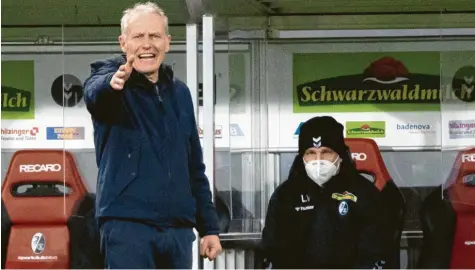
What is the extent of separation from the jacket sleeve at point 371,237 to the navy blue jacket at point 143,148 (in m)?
1.84

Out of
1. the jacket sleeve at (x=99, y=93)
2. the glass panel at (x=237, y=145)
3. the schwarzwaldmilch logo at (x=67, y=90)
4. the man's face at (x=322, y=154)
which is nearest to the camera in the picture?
the jacket sleeve at (x=99, y=93)

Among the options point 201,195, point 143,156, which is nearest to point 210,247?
point 201,195

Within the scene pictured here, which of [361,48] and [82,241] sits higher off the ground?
[361,48]

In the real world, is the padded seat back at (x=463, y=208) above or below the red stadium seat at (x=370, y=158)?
below

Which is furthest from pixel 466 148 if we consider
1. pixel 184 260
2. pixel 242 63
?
pixel 184 260

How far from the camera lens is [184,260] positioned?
490cm

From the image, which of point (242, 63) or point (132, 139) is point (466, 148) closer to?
point (242, 63)

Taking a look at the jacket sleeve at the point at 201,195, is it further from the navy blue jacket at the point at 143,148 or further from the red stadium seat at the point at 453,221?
the red stadium seat at the point at 453,221

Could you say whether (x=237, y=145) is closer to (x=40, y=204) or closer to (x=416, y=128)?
(x=416, y=128)

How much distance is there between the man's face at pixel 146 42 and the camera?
4871 millimetres

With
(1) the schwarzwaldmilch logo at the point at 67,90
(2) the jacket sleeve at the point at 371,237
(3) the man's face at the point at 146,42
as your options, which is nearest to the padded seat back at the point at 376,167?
(2) the jacket sleeve at the point at 371,237

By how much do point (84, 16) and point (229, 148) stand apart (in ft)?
4.03

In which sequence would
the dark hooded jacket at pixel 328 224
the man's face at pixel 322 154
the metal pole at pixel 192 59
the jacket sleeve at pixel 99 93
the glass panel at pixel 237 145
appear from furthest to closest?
1. the glass panel at pixel 237 145
2. the metal pole at pixel 192 59
3. the man's face at pixel 322 154
4. the dark hooded jacket at pixel 328 224
5. the jacket sleeve at pixel 99 93

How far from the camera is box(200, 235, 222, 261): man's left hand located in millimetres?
5044
